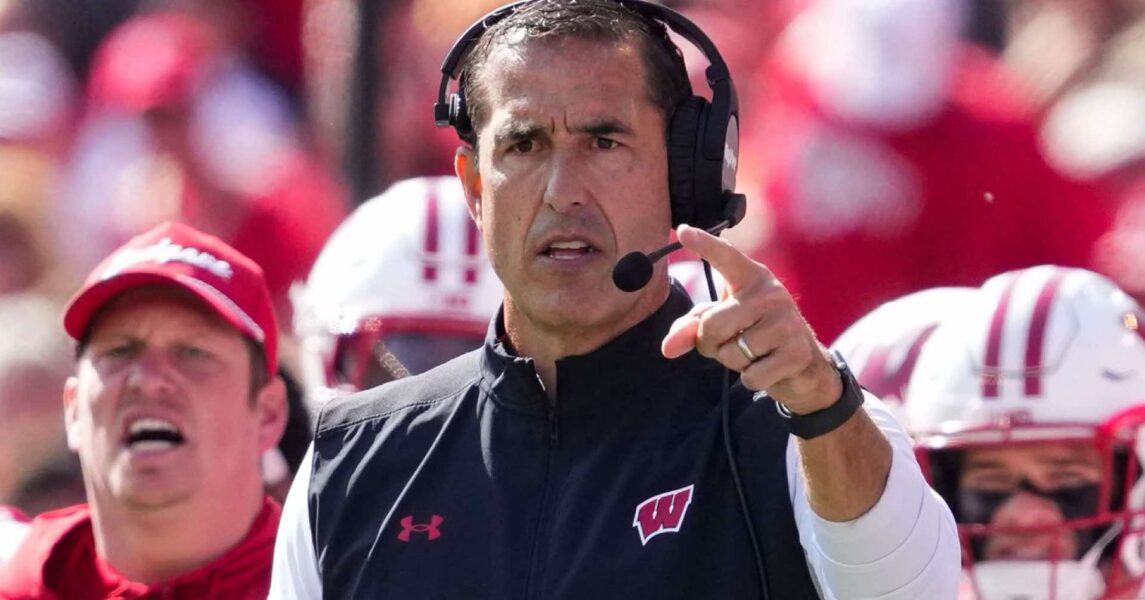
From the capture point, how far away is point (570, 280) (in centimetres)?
230

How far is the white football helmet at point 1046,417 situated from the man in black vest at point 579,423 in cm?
131

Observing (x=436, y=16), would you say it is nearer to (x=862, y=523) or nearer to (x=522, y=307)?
(x=522, y=307)

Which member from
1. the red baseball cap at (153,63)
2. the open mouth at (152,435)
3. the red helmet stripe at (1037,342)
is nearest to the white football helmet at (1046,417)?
the red helmet stripe at (1037,342)

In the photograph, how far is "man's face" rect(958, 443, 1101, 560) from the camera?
349 cm

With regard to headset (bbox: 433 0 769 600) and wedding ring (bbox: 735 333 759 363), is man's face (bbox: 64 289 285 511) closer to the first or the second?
headset (bbox: 433 0 769 600)

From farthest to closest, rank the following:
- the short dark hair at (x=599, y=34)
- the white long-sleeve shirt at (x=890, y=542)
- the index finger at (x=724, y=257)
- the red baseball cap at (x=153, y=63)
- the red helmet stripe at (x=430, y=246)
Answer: the red baseball cap at (x=153, y=63) → the red helmet stripe at (x=430, y=246) → the short dark hair at (x=599, y=34) → the white long-sleeve shirt at (x=890, y=542) → the index finger at (x=724, y=257)

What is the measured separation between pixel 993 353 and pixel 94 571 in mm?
1625

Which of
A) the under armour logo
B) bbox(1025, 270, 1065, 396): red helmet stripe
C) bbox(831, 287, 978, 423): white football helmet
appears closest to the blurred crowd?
bbox(831, 287, 978, 423): white football helmet

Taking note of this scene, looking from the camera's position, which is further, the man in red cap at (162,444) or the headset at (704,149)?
the man in red cap at (162,444)

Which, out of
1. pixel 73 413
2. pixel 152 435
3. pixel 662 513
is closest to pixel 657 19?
pixel 662 513

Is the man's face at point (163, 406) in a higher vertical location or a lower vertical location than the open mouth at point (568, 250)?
lower

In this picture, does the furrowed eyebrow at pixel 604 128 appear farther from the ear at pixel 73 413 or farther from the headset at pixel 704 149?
the ear at pixel 73 413

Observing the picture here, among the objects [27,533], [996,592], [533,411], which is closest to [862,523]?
[533,411]

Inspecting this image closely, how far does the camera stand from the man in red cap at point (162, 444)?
337 cm
